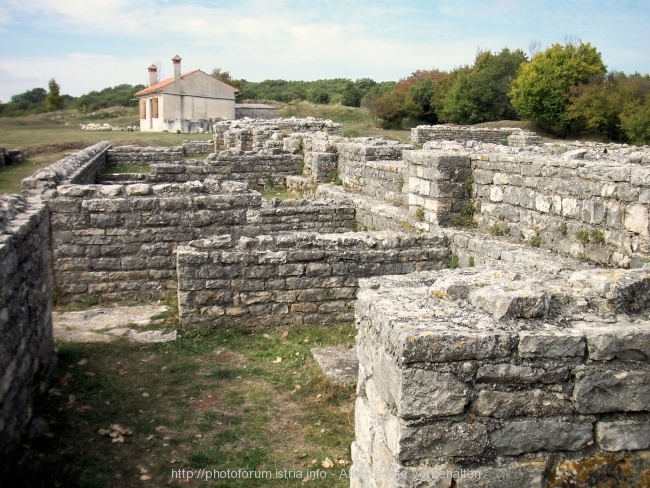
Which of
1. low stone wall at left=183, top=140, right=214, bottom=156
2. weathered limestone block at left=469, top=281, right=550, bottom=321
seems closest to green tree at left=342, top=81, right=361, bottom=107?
low stone wall at left=183, top=140, right=214, bottom=156

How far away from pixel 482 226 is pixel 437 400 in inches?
222

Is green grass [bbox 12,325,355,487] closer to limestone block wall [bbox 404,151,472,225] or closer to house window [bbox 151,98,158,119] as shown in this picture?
limestone block wall [bbox 404,151,472,225]

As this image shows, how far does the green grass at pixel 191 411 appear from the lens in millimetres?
4379

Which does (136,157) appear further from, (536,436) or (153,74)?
(153,74)

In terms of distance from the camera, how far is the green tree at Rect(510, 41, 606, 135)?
3656 cm

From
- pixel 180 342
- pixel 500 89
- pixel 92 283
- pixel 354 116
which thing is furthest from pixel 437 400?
pixel 500 89

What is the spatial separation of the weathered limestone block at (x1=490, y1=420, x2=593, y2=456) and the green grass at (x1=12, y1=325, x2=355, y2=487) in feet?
5.91

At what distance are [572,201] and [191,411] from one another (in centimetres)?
440

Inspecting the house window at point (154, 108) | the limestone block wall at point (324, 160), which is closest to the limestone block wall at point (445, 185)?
the limestone block wall at point (324, 160)

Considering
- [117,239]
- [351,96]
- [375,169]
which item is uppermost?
[351,96]

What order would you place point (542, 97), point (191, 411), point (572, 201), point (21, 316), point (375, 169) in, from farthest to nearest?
point (542, 97) < point (375, 169) < point (572, 201) < point (191, 411) < point (21, 316)

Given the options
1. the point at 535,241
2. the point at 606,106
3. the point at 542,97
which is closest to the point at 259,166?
the point at 535,241

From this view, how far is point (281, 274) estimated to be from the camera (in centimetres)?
707

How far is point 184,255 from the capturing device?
6.82 m
